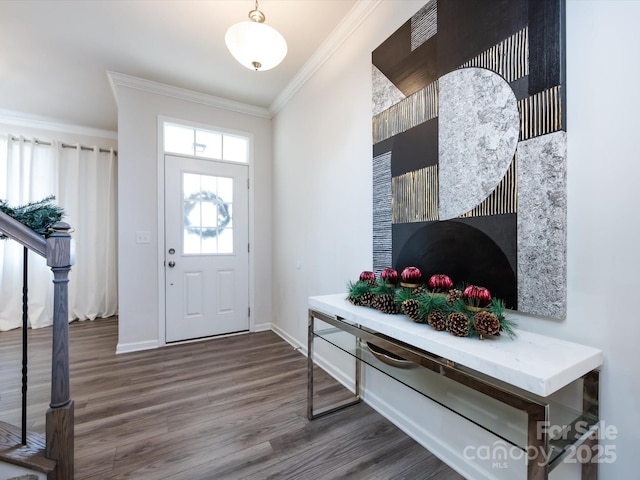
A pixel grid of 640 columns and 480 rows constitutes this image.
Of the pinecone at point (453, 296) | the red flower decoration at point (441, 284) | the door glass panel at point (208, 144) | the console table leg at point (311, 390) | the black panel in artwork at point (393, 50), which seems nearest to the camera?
the pinecone at point (453, 296)

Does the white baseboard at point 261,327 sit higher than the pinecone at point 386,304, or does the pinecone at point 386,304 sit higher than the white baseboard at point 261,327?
the pinecone at point 386,304

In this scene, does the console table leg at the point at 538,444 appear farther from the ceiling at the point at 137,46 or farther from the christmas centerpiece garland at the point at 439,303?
the ceiling at the point at 137,46

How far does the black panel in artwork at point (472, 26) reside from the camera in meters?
1.14

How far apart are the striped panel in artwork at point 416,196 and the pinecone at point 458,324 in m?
0.59

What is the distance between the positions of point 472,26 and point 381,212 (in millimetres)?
1021

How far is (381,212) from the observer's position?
1.82 meters

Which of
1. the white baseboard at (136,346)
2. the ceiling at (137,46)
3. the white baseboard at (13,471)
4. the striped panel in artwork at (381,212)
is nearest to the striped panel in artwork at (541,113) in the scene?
the striped panel in artwork at (381,212)

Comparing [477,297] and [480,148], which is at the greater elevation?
[480,148]

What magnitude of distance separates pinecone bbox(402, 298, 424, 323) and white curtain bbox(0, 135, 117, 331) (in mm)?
4429

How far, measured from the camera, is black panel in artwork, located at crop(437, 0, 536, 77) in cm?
114

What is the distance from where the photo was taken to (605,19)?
917 mm

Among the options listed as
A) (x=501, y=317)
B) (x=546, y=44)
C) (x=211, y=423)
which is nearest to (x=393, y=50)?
(x=546, y=44)

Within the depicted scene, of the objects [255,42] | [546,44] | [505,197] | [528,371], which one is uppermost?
[255,42]

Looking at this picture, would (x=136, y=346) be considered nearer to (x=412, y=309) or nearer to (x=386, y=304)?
(x=386, y=304)
